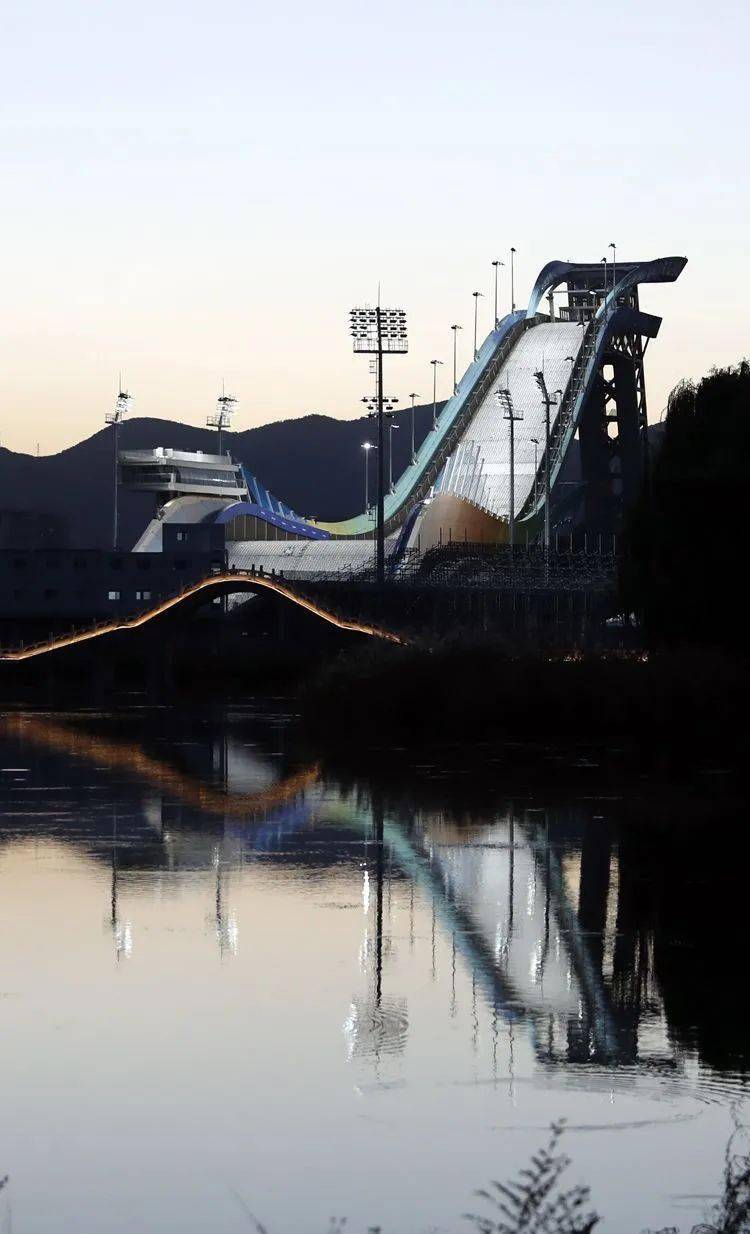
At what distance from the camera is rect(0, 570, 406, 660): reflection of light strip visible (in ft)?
316

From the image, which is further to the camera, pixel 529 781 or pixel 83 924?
pixel 529 781

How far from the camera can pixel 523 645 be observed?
5631cm

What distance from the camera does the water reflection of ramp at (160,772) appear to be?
115 feet

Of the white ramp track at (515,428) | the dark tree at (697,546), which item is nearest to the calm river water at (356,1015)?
the dark tree at (697,546)

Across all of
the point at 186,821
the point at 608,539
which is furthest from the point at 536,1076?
the point at 608,539

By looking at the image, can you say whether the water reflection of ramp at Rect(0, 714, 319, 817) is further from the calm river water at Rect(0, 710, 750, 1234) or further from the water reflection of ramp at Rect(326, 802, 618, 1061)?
the water reflection of ramp at Rect(326, 802, 618, 1061)

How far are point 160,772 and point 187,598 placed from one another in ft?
209

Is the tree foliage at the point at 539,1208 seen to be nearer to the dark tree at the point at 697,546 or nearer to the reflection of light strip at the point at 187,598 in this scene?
the dark tree at the point at 697,546

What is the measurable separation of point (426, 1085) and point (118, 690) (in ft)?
261

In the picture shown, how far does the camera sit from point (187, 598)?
344 feet

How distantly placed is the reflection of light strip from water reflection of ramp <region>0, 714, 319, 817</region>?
120 feet

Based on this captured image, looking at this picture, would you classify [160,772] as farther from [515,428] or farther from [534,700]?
[515,428]

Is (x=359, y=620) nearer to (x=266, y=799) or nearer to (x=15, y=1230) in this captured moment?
(x=266, y=799)

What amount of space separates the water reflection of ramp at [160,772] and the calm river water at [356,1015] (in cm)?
245
